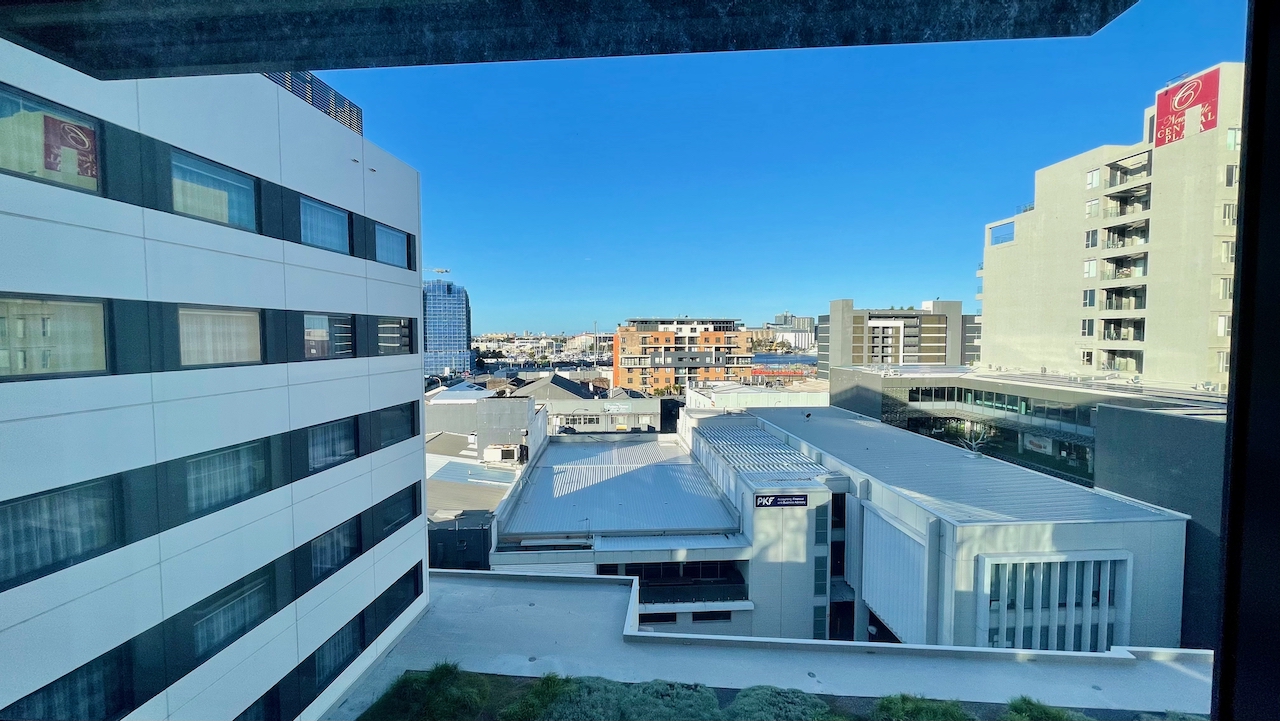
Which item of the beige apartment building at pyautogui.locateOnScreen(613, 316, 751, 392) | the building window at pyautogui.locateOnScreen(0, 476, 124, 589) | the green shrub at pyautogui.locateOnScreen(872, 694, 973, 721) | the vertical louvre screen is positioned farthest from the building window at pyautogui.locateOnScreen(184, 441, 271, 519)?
the beige apartment building at pyautogui.locateOnScreen(613, 316, 751, 392)

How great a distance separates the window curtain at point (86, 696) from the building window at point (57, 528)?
500 millimetres

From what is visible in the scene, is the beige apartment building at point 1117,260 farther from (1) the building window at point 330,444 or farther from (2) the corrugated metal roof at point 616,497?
(1) the building window at point 330,444

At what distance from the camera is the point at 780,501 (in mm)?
8062

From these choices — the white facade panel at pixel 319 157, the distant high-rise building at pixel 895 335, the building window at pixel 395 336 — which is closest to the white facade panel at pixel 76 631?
the building window at pixel 395 336

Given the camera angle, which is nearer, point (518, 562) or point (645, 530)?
point (518, 562)

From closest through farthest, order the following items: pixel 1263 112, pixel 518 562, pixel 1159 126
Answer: pixel 1263 112, pixel 518 562, pixel 1159 126

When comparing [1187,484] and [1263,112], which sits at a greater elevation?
[1263,112]

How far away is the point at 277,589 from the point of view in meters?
3.18

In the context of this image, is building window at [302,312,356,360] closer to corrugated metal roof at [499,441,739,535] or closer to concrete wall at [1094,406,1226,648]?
corrugated metal roof at [499,441,739,535]

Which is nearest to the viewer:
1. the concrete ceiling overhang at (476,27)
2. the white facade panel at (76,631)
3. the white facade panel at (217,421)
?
the concrete ceiling overhang at (476,27)

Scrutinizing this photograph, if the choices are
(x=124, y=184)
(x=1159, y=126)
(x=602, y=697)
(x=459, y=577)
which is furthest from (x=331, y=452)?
(x=1159, y=126)

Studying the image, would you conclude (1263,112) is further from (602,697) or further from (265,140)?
(265,140)

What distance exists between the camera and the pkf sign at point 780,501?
26.4ft

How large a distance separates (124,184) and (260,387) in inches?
50.6
